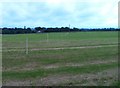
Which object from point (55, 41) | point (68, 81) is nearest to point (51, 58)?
point (68, 81)

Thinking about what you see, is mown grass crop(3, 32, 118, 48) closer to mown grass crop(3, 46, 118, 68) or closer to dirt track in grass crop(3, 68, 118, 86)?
mown grass crop(3, 46, 118, 68)

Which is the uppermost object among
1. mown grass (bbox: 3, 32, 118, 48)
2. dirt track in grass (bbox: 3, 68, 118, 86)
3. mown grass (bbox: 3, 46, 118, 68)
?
dirt track in grass (bbox: 3, 68, 118, 86)

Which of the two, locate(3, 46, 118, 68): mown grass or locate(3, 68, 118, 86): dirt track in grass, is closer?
locate(3, 68, 118, 86): dirt track in grass

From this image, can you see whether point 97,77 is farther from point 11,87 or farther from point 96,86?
point 11,87

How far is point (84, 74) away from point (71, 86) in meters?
2.54

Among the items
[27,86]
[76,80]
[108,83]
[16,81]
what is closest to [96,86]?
[108,83]

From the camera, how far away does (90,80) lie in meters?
8.96

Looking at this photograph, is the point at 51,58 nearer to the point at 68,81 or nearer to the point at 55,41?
the point at 68,81

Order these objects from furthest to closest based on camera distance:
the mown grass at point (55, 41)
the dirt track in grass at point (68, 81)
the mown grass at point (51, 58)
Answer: the mown grass at point (55, 41), the mown grass at point (51, 58), the dirt track in grass at point (68, 81)

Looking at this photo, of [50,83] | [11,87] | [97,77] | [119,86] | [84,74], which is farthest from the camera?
[84,74]

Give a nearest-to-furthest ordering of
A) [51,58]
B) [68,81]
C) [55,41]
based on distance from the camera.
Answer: [68,81]
[51,58]
[55,41]

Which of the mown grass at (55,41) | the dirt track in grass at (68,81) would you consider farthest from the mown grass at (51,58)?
the mown grass at (55,41)

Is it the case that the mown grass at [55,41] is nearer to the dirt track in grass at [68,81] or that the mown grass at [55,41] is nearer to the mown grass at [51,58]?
the mown grass at [51,58]

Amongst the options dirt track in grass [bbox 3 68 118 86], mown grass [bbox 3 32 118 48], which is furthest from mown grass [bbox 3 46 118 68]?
mown grass [bbox 3 32 118 48]
